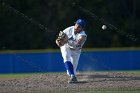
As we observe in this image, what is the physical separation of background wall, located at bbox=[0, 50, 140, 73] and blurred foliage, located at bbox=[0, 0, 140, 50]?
608cm

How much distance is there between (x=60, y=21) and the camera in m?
36.1

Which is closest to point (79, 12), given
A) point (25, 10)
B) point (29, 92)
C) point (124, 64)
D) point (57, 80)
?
point (25, 10)

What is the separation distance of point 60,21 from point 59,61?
9.28m

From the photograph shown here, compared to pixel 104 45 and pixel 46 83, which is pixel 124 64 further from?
pixel 46 83

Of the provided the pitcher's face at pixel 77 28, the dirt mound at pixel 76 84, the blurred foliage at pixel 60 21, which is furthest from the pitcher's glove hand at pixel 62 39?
the blurred foliage at pixel 60 21

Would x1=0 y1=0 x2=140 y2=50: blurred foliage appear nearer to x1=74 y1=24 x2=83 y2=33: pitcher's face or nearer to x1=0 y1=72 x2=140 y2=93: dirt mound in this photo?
x1=0 y1=72 x2=140 y2=93: dirt mound

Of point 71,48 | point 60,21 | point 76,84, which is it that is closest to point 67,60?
point 71,48

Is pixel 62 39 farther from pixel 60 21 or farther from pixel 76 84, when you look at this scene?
pixel 60 21

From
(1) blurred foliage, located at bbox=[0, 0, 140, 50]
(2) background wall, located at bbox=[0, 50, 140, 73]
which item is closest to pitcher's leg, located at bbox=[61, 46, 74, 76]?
(2) background wall, located at bbox=[0, 50, 140, 73]

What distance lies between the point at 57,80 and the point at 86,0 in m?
20.9

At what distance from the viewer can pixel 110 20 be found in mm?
36281

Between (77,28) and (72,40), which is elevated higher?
(77,28)

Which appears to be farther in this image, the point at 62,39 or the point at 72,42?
the point at 72,42

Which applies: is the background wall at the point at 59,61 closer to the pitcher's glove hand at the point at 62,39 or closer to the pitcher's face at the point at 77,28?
the pitcher's glove hand at the point at 62,39
